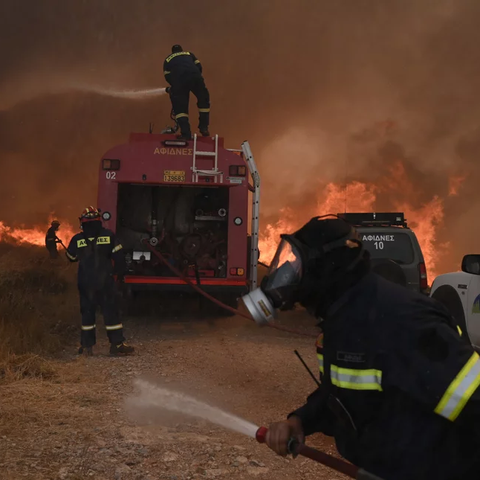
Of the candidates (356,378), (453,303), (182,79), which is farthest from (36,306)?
(356,378)

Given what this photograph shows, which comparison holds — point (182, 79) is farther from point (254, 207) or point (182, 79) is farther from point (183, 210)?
point (254, 207)

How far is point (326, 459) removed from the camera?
1.81m

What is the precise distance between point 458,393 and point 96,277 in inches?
251

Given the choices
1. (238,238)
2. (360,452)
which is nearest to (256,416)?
(360,452)

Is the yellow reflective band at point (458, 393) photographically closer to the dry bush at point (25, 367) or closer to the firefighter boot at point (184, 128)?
the dry bush at point (25, 367)

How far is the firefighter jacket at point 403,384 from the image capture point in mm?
1500

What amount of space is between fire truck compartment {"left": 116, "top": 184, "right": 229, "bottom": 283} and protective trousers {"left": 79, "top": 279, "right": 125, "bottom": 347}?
6.14ft

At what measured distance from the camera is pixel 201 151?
916 cm

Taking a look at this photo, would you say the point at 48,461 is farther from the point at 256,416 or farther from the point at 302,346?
the point at 302,346

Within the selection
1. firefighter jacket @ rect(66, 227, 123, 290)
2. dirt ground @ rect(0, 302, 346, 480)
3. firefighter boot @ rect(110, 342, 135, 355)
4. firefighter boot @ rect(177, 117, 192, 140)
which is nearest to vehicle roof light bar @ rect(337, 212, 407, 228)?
dirt ground @ rect(0, 302, 346, 480)

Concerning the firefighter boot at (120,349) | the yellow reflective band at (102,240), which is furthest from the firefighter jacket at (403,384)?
the yellow reflective band at (102,240)

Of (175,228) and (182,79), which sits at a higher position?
(182,79)

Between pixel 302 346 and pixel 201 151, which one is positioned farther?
pixel 201 151

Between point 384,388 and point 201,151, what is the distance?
787 cm
